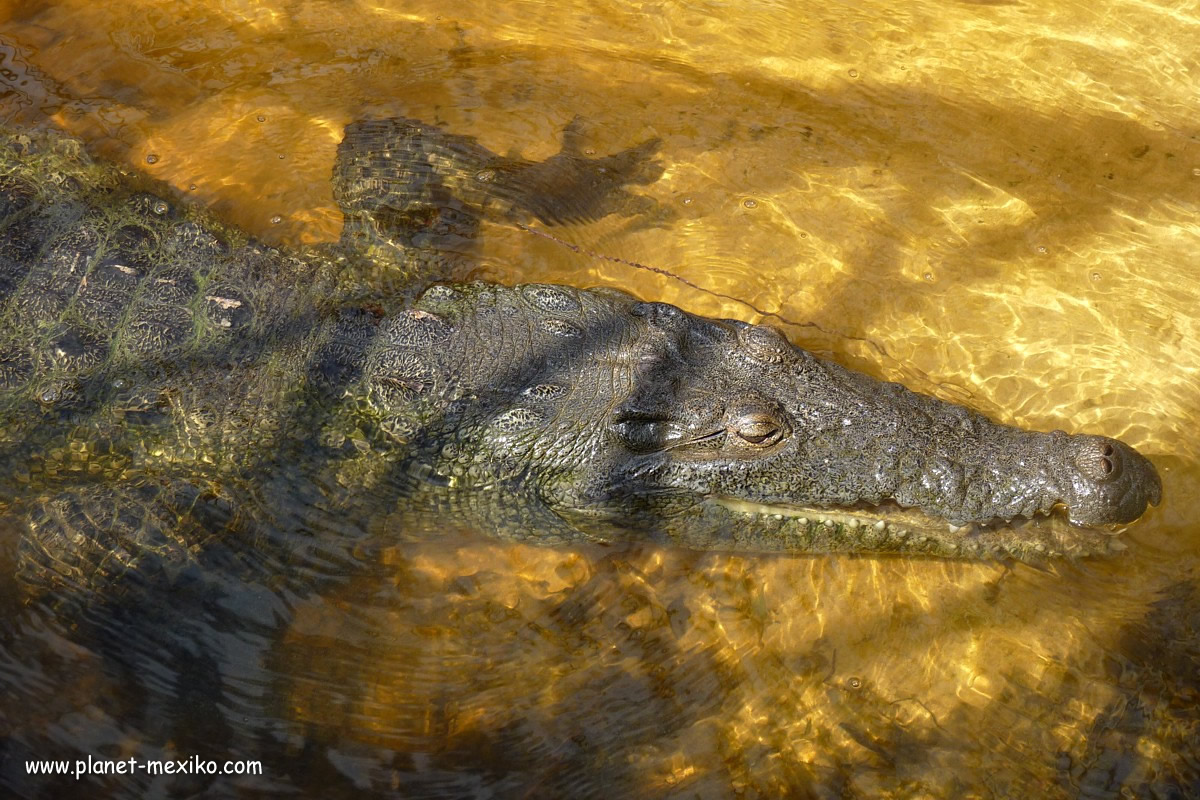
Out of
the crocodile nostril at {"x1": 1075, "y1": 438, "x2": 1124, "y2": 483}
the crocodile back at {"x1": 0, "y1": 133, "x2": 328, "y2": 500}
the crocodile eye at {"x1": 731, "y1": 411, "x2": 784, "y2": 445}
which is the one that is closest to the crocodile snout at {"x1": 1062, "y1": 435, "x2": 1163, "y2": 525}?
the crocodile nostril at {"x1": 1075, "y1": 438, "x2": 1124, "y2": 483}

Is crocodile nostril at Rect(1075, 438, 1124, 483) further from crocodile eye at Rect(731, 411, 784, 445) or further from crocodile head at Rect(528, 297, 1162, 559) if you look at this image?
crocodile eye at Rect(731, 411, 784, 445)

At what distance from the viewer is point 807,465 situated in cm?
351

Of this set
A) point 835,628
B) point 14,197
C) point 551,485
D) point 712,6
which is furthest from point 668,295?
point 14,197

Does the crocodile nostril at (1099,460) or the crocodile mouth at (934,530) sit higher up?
the crocodile nostril at (1099,460)

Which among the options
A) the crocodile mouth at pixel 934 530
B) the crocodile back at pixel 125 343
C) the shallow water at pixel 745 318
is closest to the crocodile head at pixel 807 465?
the crocodile mouth at pixel 934 530

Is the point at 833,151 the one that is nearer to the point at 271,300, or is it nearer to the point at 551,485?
the point at 551,485

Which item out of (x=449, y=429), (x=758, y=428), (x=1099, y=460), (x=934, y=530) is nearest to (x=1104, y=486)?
(x=1099, y=460)

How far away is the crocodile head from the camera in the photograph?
3365 millimetres

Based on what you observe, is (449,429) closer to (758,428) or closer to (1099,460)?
(758,428)

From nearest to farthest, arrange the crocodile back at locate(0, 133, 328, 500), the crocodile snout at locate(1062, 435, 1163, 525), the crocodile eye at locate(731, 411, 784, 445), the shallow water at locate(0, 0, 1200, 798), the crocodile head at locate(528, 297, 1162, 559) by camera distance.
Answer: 1. the shallow water at locate(0, 0, 1200, 798)
2. the crocodile snout at locate(1062, 435, 1163, 525)
3. the crocodile head at locate(528, 297, 1162, 559)
4. the crocodile eye at locate(731, 411, 784, 445)
5. the crocodile back at locate(0, 133, 328, 500)

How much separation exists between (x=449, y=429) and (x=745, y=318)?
1.56 metres

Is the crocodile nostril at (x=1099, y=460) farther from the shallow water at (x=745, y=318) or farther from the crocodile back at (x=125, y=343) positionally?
the crocodile back at (x=125, y=343)

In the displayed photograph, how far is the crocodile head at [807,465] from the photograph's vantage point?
11.0ft

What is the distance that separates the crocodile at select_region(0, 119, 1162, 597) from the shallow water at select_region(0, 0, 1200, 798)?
231 millimetres
